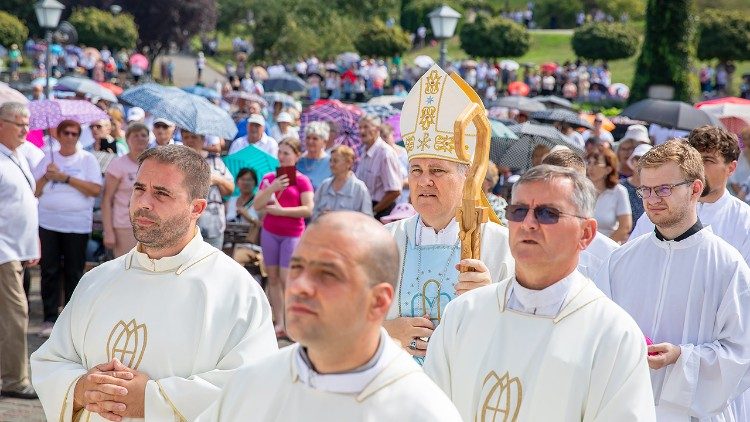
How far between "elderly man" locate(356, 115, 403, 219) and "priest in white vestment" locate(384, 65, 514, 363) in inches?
242

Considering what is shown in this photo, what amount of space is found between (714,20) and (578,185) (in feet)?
161

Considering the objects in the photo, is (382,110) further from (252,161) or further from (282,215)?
(282,215)

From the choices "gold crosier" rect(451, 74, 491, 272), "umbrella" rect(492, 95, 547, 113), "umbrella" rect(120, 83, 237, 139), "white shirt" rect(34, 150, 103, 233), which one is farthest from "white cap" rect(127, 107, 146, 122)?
"gold crosier" rect(451, 74, 491, 272)

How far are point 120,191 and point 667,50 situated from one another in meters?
29.9

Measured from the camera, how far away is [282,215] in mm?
10625

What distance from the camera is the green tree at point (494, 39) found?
55.7 meters

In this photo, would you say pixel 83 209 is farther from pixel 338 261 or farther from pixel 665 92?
pixel 665 92

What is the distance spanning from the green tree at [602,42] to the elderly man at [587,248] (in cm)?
4983

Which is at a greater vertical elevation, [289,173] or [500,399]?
[500,399]

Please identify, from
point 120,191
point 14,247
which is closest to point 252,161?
point 120,191

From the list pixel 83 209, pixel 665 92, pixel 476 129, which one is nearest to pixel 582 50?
pixel 665 92

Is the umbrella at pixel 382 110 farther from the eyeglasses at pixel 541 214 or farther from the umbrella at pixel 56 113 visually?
the eyeglasses at pixel 541 214

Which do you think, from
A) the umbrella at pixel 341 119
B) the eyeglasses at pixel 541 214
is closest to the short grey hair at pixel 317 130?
the umbrella at pixel 341 119

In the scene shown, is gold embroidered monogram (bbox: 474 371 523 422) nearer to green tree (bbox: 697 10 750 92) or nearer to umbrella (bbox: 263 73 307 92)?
umbrella (bbox: 263 73 307 92)
